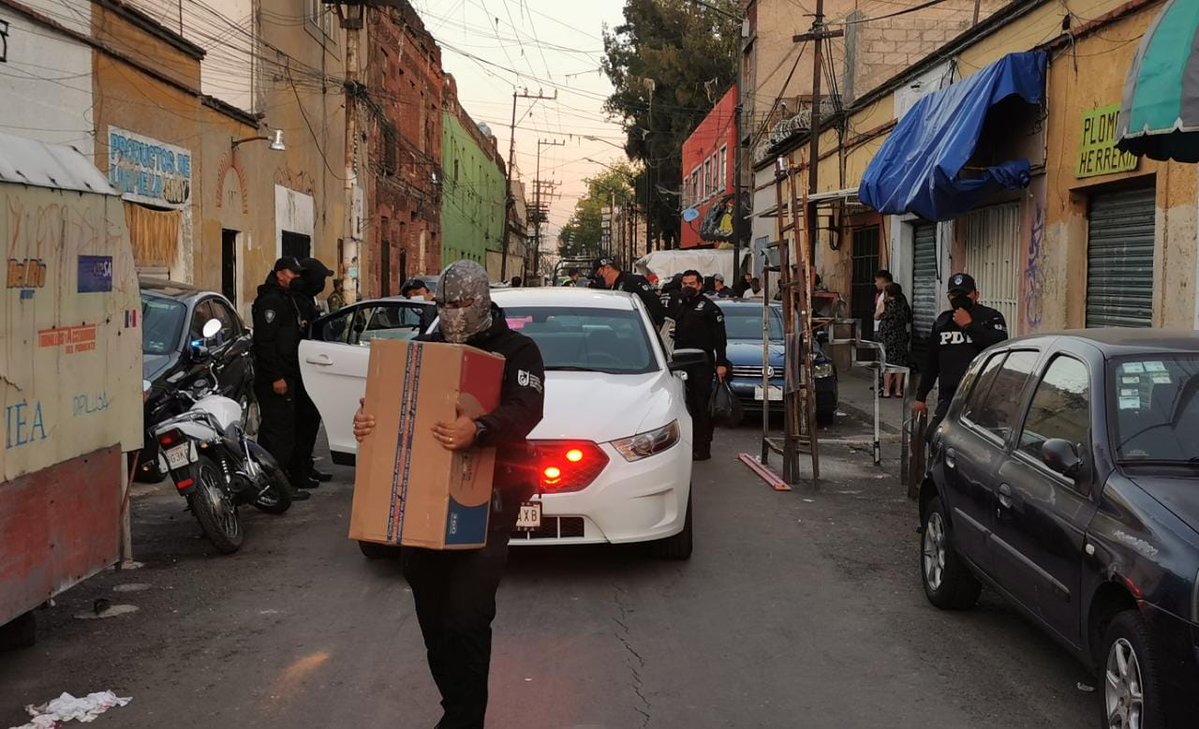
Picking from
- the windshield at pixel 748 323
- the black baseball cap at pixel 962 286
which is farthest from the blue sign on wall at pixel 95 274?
the windshield at pixel 748 323

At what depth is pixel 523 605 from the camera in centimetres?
611

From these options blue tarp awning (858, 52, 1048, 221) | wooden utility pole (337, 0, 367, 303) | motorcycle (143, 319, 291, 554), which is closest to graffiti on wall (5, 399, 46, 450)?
motorcycle (143, 319, 291, 554)

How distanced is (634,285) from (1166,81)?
20.5ft

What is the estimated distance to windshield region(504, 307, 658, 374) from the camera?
759 cm

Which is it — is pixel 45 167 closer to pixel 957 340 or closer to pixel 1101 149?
pixel 957 340

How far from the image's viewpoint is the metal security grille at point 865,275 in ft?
74.9

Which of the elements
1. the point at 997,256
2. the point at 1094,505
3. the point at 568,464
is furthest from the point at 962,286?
the point at 997,256

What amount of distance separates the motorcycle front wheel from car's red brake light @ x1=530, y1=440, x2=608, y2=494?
2263 mm

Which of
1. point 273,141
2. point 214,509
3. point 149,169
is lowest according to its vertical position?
point 214,509

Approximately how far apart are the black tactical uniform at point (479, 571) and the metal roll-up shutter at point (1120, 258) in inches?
360

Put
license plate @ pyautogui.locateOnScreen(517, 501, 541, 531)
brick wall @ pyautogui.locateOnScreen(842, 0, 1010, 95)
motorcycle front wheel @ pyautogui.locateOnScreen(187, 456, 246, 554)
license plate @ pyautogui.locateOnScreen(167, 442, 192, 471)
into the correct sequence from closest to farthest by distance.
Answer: license plate @ pyautogui.locateOnScreen(517, 501, 541, 531), license plate @ pyautogui.locateOnScreen(167, 442, 192, 471), motorcycle front wheel @ pyautogui.locateOnScreen(187, 456, 246, 554), brick wall @ pyautogui.locateOnScreen(842, 0, 1010, 95)

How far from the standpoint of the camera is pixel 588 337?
785cm

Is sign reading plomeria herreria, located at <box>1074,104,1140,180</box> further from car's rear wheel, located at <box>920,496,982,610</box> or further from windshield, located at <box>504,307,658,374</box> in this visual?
car's rear wheel, located at <box>920,496,982,610</box>

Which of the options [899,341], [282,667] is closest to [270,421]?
[282,667]
